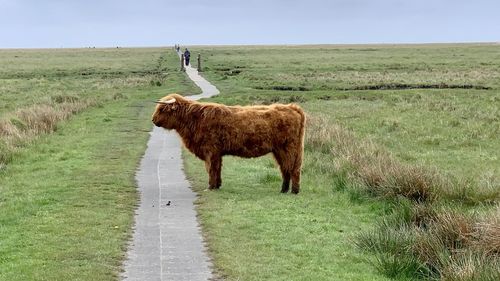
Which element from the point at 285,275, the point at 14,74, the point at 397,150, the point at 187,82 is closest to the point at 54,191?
the point at 285,275

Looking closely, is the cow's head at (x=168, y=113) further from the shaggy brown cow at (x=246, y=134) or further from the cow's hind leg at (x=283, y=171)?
the cow's hind leg at (x=283, y=171)

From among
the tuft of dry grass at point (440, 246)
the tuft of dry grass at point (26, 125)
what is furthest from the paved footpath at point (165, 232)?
the tuft of dry grass at point (26, 125)

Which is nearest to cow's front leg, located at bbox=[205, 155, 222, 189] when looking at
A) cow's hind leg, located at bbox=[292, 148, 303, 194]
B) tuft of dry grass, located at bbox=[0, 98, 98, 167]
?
cow's hind leg, located at bbox=[292, 148, 303, 194]

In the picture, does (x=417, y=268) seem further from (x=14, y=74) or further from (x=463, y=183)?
(x=14, y=74)

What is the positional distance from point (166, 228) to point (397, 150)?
38.5 feet

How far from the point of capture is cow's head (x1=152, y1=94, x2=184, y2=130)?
554 inches

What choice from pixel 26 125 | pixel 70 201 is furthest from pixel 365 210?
pixel 26 125

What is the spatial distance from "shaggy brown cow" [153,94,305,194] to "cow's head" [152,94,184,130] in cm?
16

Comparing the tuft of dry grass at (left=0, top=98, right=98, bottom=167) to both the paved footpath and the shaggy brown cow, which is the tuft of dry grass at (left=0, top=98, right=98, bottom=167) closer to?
the paved footpath

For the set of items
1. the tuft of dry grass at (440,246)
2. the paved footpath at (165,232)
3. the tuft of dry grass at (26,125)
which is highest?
the tuft of dry grass at (440,246)

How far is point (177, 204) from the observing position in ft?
40.8

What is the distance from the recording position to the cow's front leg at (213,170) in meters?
13.6

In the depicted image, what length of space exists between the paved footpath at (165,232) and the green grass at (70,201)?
0.25 m

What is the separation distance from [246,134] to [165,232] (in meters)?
3.74
